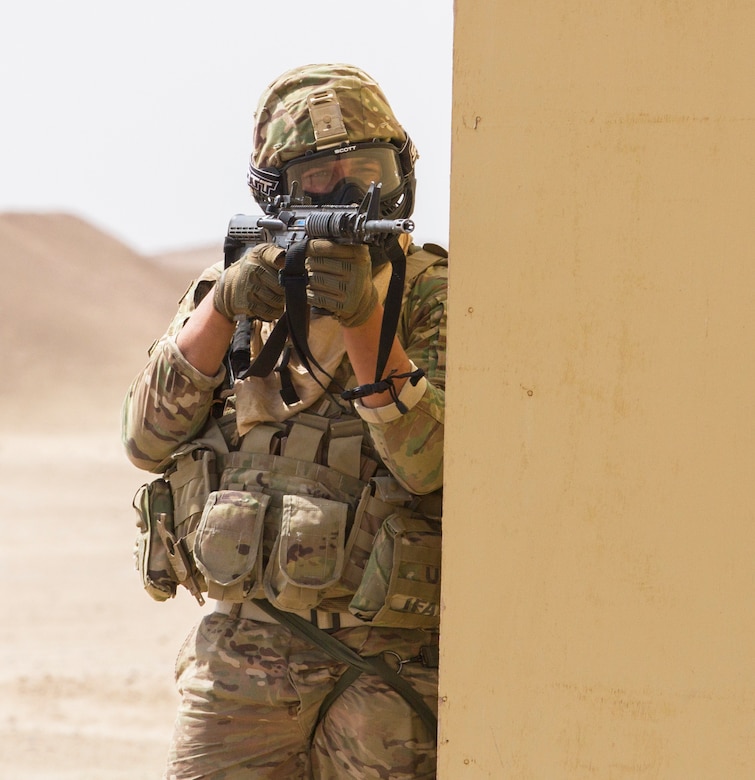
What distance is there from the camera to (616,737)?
2.01 metres

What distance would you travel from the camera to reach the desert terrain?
20.8ft

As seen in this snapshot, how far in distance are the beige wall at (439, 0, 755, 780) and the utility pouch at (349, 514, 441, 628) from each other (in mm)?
476

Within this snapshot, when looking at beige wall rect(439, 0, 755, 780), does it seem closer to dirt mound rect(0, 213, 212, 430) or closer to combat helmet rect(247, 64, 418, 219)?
combat helmet rect(247, 64, 418, 219)

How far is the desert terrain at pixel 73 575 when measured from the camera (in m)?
6.35

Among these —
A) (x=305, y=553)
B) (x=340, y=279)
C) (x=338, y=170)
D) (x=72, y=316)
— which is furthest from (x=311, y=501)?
(x=72, y=316)

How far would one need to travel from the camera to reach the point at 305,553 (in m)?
2.55

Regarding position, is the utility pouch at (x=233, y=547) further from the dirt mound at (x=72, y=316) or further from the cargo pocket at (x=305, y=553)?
the dirt mound at (x=72, y=316)

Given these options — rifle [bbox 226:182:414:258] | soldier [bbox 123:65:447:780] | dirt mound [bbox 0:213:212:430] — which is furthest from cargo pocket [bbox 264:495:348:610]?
dirt mound [bbox 0:213:212:430]

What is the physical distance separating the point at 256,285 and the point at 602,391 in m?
0.80

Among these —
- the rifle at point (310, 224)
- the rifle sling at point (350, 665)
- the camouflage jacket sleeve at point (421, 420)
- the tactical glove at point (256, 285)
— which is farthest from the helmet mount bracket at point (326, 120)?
the rifle sling at point (350, 665)

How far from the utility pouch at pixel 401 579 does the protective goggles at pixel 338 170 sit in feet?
2.22

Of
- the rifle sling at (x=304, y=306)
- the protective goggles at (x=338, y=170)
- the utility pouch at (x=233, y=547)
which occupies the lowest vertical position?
the utility pouch at (x=233, y=547)

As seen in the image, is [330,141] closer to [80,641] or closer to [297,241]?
[297,241]

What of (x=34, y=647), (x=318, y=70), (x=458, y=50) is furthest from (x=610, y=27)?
(x=34, y=647)
